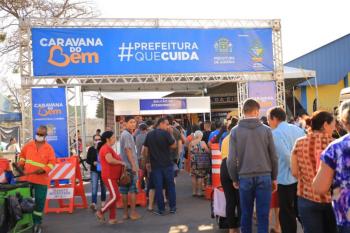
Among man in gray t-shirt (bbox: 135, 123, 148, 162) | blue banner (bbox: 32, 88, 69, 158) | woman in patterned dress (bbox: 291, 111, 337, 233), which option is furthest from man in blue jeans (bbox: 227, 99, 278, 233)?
blue banner (bbox: 32, 88, 69, 158)

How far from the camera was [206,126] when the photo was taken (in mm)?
11812

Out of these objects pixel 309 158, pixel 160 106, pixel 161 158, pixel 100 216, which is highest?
pixel 160 106

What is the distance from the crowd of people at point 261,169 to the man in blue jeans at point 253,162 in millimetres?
11

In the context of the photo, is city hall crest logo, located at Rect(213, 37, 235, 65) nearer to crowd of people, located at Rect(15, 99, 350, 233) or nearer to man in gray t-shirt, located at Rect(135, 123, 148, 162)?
man in gray t-shirt, located at Rect(135, 123, 148, 162)

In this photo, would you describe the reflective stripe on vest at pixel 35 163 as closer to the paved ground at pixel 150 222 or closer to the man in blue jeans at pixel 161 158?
the paved ground at pixel 150 222

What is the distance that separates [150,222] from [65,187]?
2522 mm

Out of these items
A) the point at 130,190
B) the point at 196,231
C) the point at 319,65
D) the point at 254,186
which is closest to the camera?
the point at 254,186

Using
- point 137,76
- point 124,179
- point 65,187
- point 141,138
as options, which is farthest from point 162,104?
point 124,179

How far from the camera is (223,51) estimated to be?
14.3 m

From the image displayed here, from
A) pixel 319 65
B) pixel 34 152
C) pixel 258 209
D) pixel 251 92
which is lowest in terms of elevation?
pixel 258 209

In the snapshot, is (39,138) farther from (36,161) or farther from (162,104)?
(162,104)

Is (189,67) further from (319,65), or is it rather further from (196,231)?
(319,65)

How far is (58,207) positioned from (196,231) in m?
4.06

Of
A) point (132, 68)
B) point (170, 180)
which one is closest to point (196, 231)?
point (170, 180)
